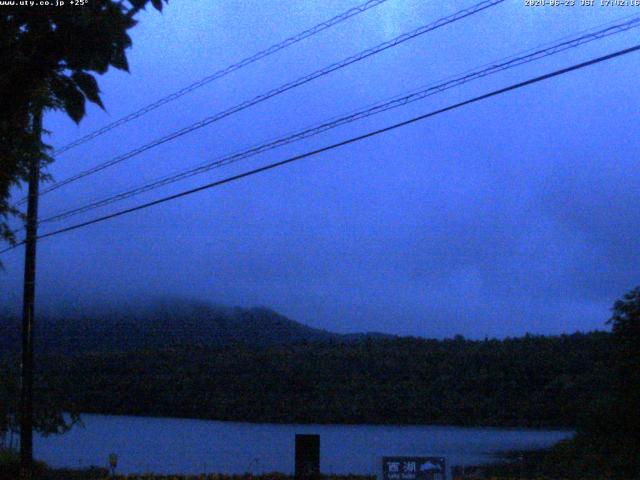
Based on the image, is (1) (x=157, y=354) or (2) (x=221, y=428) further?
(1) (x=157, y=354)

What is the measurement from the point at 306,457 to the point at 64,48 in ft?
21.7

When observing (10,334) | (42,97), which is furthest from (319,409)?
(42,97)

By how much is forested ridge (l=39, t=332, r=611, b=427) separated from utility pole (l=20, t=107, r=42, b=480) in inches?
574

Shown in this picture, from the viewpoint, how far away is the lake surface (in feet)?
68.5

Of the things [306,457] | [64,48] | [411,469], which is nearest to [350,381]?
[306,457]

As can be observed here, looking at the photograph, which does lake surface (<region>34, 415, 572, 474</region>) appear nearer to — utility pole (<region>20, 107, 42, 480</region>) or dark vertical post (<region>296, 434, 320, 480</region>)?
utility pole (<region>20, 107, 42, 480</region>)

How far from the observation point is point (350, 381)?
34.8 m

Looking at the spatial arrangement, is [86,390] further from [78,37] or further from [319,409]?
[78,37]

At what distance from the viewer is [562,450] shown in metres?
18.5

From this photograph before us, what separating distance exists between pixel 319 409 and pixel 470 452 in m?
11.1

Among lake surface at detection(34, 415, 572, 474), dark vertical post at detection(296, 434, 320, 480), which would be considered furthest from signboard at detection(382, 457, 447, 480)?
lake surface at detection(34, 415, 572, 474)

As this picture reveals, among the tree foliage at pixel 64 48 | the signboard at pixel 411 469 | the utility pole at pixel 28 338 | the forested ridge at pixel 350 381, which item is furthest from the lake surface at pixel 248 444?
the tree foliage at pixel 64 48

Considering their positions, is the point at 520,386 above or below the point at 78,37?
below

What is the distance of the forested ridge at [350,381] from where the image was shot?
3033cm
